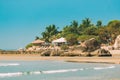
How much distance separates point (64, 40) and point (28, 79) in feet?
195

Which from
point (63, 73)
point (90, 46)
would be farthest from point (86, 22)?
point (63, 73)

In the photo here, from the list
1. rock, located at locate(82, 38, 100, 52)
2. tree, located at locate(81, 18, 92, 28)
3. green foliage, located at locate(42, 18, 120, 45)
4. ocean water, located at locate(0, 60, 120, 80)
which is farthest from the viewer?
tree, located at locate(81, 18, 92, 28)

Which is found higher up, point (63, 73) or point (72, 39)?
point (72, 39)

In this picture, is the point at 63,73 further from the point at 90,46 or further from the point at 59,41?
the point at 59,41

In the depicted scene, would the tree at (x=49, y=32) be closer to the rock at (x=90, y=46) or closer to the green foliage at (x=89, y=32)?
the green foliage at (x=89, y=32)

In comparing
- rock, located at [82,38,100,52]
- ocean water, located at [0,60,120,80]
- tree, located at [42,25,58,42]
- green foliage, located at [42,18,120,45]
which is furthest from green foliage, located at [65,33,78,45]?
ocean water, located at [0,60,120,80]

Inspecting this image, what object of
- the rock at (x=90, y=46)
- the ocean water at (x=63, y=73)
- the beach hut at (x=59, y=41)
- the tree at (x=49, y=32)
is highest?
the tree at (x=49, y=32)

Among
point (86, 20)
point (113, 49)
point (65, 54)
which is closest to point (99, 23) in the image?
point (86, 20)

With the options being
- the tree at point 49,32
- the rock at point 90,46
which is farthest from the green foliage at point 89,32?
the rock at point 90,46

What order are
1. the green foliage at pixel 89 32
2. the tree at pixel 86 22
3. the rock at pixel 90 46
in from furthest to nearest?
the tree at pixel 86 22, the green foliage at pixel 89 32, the rock at pixel 90 46

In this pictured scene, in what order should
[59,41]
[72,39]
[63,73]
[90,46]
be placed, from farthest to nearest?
[72,39] < [59,41] < [90,46] < [63,73]

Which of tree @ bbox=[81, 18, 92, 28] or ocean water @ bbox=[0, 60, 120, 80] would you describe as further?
tree @ bbox=[81, 18, 92, 28]

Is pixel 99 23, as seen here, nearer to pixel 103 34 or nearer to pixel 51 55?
pixel 103 34

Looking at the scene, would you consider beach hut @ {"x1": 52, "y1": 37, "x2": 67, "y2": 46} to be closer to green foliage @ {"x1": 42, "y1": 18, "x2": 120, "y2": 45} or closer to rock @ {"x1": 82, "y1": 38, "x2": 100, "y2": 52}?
green foliage @ {"x1": 42, "y1": 18, "x2": 120, "y2": 45}
